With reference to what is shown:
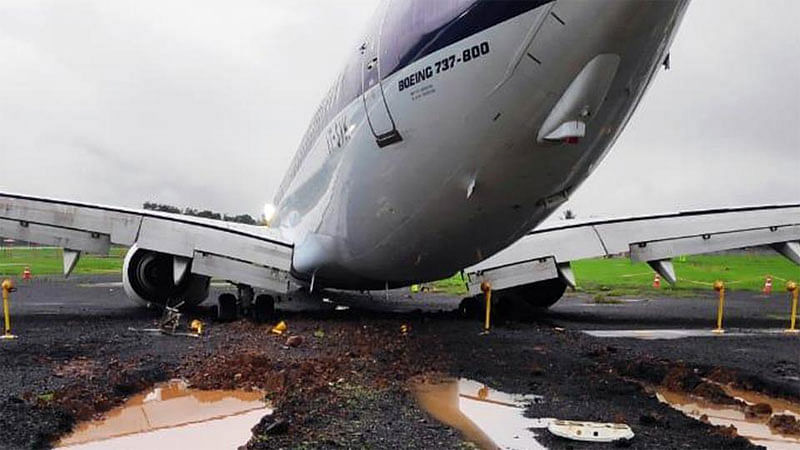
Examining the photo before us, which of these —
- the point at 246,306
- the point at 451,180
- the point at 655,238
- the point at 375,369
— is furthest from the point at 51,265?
the point at 451,180

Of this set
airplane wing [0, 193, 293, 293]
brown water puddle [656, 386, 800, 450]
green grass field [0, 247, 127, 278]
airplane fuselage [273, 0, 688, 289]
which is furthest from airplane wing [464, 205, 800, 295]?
green grass field [0, 247, 127, 278]

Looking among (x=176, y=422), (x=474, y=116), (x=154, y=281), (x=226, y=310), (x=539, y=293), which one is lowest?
(x=176, y=422)

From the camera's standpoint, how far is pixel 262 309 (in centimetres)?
1198

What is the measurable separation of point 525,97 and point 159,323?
8.81 m

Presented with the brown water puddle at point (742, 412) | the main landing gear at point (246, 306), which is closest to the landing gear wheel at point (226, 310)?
the main landing gear at point (246, 306)

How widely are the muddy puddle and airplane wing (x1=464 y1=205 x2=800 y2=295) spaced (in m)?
5.13

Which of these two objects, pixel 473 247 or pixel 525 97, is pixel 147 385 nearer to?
pixel 473 247

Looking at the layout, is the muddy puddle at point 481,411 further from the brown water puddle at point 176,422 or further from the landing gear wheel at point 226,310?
the landing gear wheel at point 226,310

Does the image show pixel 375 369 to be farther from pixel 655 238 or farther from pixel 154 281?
pixel 154 281

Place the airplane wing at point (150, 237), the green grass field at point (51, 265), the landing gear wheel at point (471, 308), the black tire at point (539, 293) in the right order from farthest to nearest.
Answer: the green grass field at point (51, 265)
the black tire at point (539, 293)
the landing gear wheel at point (471, 308)
the airplane wing at point (150, 237)

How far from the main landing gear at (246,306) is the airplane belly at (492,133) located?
12.1 feet

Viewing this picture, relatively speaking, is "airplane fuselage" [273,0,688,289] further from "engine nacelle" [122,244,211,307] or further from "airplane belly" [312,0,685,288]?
"engine nacelle" [122,244,211,307]

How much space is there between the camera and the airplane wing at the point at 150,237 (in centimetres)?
1144

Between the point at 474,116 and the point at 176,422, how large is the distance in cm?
340
